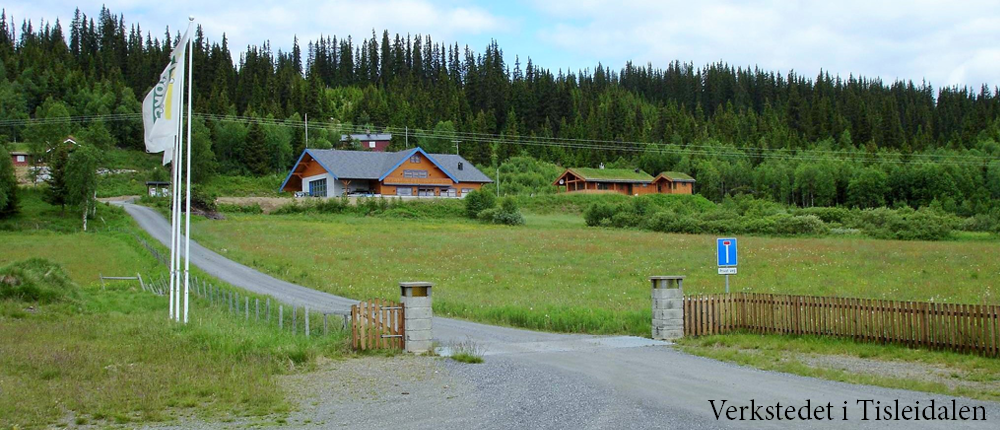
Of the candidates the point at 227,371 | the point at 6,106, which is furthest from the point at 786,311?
the point at 6,106

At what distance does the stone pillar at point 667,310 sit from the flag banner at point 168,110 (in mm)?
11684

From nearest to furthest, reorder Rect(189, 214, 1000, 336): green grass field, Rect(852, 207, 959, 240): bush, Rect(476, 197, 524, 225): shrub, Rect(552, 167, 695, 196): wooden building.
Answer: Rect(189, 214, 1000, 336): green grass field
Rect(852, 207, 959, 240): bush
Rect(476, 197, 524, 225): shrub
Rect(552, 167, 695, 196): wooden building

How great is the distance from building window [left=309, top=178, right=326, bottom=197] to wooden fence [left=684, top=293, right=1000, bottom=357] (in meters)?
69.9

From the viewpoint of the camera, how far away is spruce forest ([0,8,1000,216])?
10912cm

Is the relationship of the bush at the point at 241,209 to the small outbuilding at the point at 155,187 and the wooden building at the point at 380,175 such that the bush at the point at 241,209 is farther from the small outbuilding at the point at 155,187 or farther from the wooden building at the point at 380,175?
the small outbuilding at the point at 155,187

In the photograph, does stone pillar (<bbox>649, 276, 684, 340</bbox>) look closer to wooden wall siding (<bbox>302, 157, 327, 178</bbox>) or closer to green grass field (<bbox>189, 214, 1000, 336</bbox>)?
green grass field (<bbox>189, 214, 1000, 336</bbox>)

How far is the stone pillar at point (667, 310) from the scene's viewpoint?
59.3 feet

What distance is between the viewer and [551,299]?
27.1 m

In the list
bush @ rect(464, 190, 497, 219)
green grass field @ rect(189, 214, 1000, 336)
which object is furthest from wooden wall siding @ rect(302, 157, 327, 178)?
green grass field @ rect(189, 214, 1000, 336)

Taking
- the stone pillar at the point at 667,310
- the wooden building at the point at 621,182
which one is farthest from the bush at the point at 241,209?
the stone pillar at the point at 667,310

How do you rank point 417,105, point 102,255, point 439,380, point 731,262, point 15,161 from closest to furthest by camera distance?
point 439,380, point 731,262, point 102,255, point 15,161, point 417,105

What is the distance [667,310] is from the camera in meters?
18.1

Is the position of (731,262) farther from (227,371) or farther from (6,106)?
(6,106)

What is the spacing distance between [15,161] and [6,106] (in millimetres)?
24580
